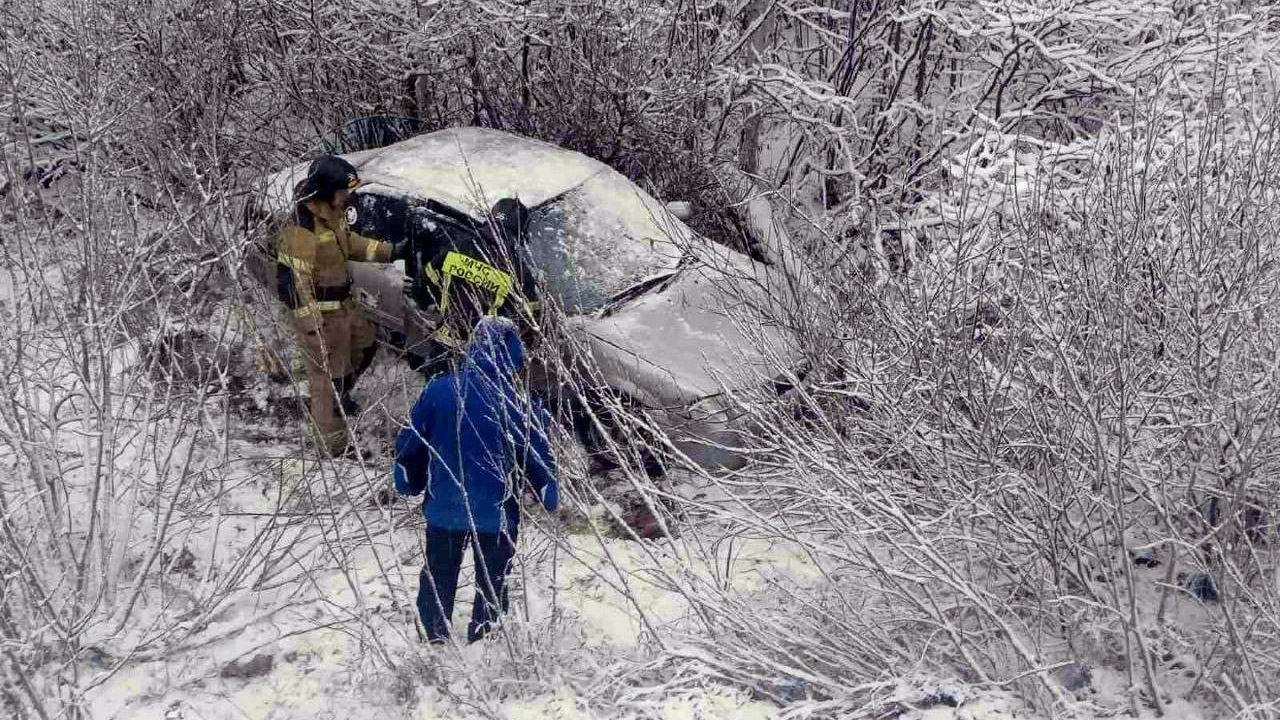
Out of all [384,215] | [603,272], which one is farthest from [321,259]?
[603,272]

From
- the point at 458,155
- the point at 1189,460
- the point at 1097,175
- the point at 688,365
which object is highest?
the point at 458,155

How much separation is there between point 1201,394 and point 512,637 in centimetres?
253

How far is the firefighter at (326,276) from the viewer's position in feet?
15.8

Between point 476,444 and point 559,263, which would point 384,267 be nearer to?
point 559,263

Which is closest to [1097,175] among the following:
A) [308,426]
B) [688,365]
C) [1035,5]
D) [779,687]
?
[688,365]

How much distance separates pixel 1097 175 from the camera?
376 centimetres

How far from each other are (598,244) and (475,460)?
210 centimetres

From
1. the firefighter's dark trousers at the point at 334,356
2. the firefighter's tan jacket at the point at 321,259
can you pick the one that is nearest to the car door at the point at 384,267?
the firefighter's dark trousers at the point at 334,356

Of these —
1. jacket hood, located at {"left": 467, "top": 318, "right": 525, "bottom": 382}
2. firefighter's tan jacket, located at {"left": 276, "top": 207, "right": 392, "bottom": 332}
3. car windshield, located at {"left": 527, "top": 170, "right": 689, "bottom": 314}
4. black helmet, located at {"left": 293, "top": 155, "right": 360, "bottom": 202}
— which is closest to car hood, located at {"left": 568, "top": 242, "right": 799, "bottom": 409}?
car windshield, located at {"left": 527, "top": 170, "right": 689, "bottom": 314}

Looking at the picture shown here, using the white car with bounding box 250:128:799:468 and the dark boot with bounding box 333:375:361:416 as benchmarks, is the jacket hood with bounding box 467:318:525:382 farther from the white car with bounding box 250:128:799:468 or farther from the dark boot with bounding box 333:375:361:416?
the dark boot with bounding box 333:375:361:416

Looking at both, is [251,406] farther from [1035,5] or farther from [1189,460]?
[1035,5]

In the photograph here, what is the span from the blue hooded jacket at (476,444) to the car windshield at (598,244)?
1461mm

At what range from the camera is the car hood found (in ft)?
15.2

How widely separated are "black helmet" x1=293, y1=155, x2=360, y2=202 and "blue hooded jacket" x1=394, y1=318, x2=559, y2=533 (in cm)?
161
